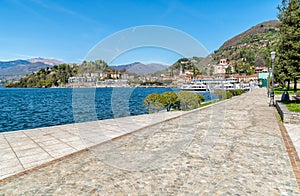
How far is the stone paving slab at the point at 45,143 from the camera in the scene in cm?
407

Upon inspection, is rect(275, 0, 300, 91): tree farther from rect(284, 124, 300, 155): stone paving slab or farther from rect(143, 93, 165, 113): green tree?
rect(143, 93, 165, 113): green tree

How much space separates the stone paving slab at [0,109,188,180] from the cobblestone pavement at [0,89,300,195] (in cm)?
47

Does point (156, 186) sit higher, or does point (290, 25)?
point (290, 25)

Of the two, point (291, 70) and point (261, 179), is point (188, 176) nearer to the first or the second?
point (261, 179)

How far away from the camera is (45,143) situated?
5.42 m

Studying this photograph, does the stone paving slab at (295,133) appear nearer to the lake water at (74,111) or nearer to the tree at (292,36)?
the tree at (292,36)

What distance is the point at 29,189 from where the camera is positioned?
3002 millimetres

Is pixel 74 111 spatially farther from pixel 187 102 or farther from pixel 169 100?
pixel 187 102

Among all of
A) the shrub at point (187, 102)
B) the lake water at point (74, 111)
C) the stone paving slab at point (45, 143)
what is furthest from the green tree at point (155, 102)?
the stone paving slab at point (45, 143)

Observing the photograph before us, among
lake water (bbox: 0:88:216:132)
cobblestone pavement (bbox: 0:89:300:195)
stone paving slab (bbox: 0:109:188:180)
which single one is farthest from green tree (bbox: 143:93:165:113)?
cobblestone pavement (bbox: 0:89:300:195)

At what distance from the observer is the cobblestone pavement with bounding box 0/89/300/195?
9.74ft

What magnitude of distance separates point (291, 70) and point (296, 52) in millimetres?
1012

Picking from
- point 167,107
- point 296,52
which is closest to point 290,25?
point 296,52

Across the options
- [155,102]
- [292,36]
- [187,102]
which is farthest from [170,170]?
[292,36]
